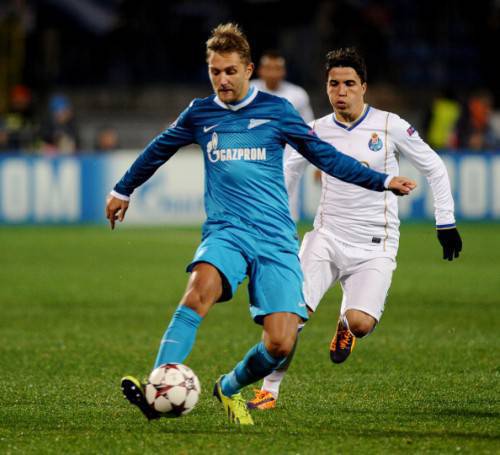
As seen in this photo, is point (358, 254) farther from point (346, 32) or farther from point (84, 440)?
point (346, 32)

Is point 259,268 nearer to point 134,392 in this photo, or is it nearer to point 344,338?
point 134,392

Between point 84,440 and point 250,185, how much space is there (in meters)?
1.47

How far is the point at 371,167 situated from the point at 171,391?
96.6 inches

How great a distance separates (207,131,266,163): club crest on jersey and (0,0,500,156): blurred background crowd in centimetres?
1781

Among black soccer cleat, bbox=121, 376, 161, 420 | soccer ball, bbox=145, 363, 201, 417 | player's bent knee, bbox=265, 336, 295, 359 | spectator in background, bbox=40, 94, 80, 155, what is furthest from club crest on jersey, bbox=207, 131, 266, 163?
spectator in background, bbox=40, 94, 80, 155

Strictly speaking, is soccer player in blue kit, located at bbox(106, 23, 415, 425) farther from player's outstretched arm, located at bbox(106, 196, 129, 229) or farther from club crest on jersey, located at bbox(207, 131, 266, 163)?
player's outstretched arm, located at bbox(106, 196, 129, 229)

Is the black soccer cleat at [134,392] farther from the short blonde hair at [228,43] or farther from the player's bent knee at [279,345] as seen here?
the short blonde hair at [228,43]

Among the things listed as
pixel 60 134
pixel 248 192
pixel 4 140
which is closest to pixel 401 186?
pixel 248 192

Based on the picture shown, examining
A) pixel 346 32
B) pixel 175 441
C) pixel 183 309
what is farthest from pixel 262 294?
pixel 346 32

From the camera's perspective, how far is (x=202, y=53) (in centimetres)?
2639

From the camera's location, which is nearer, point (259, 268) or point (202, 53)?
point (259, 268)

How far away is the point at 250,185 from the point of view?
6.23 metres

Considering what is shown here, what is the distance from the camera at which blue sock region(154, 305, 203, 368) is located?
584 centimetres

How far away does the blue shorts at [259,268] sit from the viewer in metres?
6.08
